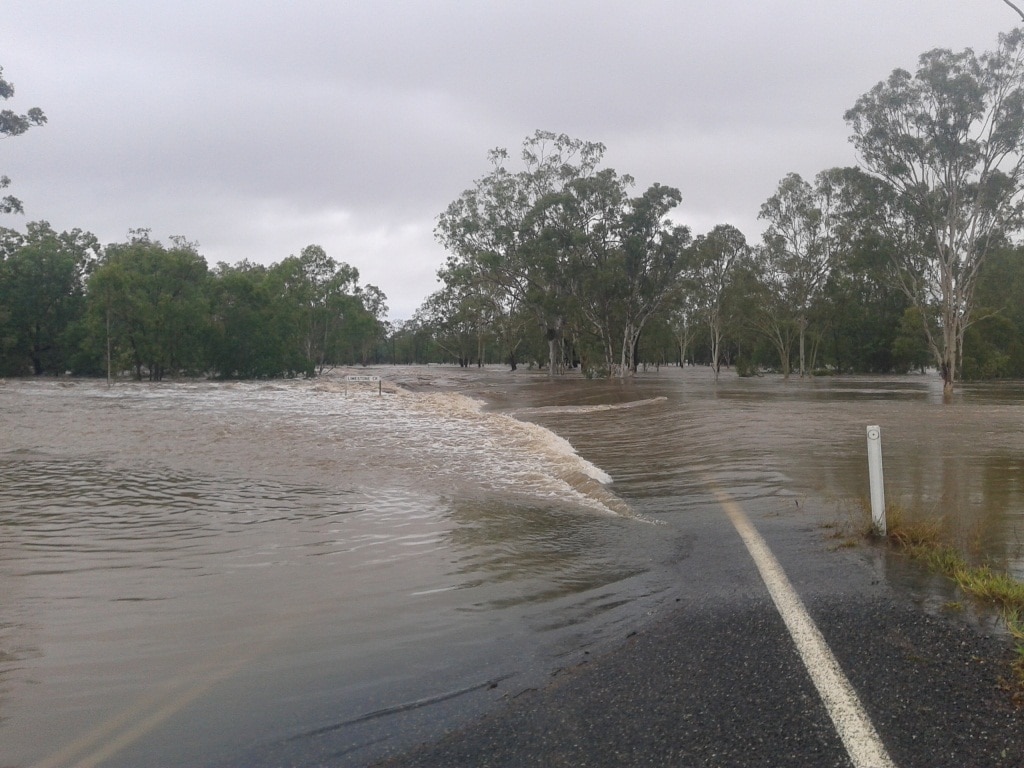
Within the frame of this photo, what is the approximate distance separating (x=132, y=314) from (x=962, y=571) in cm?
5847

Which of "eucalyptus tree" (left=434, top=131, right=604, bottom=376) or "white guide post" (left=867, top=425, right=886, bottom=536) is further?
"eucalyptus tree" (left=434, top=131, right=604, bottom=376)

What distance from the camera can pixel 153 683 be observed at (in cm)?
379

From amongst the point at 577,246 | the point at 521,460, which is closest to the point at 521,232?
the point at 577,246

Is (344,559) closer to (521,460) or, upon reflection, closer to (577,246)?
(521,460)

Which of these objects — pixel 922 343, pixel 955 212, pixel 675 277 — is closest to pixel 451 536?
pixel 955 212

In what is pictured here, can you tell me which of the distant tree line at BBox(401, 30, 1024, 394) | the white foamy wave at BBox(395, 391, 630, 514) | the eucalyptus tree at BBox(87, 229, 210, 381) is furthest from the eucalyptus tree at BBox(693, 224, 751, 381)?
the white foamy wave at BBox(395, 391, 630, 514)

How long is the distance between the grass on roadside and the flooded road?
1.15ft

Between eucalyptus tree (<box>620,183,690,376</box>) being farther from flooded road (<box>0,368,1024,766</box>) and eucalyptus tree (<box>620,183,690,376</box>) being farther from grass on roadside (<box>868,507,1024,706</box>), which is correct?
grass on roadside (<box>868,507,1024,706</box>)

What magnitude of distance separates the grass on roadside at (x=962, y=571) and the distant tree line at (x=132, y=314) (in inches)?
2187

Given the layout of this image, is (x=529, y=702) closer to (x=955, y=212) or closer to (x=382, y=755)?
(x=382, y=755)

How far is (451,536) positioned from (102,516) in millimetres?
3816

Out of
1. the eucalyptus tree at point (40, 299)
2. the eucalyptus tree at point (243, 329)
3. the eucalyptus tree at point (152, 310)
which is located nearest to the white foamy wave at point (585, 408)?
the eucalyptus tree at point (152, 310)

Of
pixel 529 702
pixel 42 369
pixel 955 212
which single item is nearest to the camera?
pixel 529 702

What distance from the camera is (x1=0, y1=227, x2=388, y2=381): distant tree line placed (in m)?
54.8
